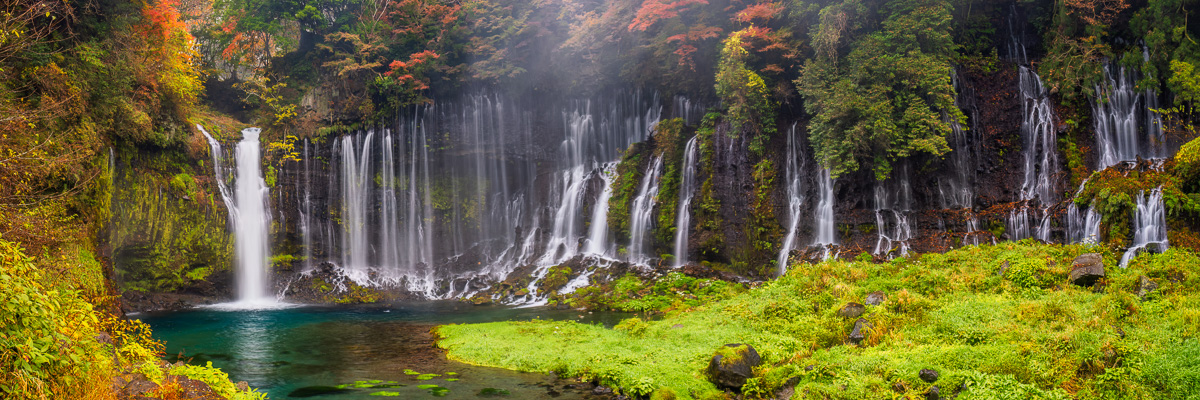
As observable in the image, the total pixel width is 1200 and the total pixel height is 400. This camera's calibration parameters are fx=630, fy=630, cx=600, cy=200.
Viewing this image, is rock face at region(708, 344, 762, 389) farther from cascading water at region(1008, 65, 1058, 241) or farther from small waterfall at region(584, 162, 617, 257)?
small waterfall at region(584, 162, 617, 257)

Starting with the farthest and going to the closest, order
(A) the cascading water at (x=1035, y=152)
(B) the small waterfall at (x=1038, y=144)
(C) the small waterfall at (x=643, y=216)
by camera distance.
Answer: (C) the small waterfall at (x=643, y=216), (B) the small waterfall at (x=1038, y=144), (A) the cascading water at (x=1035, y=152)

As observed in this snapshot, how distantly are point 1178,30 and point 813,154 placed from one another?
1103cm

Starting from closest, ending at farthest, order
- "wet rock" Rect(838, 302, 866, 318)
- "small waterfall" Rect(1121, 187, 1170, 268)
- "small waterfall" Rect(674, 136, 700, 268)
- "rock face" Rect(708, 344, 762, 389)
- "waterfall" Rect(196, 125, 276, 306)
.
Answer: "rock face" Rect(708, 344, 762, 389) < "wet rock" Rect(838, 302, 866, 318) < "small waterfall" Rect(1121, 187, 1170, 268) < "small waterfall" Rect(674, 136, 700, 268) < "waterfall" Rect(196, 125, 276, 306)

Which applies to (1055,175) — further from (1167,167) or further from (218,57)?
(218,57)

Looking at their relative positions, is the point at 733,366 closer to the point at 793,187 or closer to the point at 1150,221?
the point at 1150,221

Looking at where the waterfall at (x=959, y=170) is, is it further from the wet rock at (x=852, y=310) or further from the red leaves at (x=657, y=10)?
the wet rock at (x=852, y=310)

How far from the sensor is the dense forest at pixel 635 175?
29.5 ft

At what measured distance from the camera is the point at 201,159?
2622 centimetres

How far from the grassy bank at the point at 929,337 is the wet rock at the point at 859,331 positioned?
0.14 metres

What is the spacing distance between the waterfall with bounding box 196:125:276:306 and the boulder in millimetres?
25113

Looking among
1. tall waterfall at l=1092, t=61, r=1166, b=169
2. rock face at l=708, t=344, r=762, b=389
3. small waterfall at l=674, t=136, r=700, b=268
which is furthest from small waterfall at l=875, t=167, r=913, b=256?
rock face at l=708, t=344, r=762, b=389

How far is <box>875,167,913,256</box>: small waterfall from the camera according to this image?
20203 mm

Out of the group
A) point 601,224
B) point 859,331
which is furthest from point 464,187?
point 859,331

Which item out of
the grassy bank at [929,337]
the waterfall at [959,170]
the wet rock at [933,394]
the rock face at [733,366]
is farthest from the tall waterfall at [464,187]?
the wet rock at [933,394]
